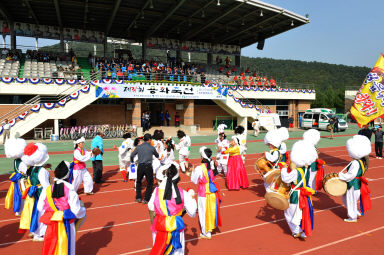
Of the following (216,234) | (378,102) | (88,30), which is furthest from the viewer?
(88,30)

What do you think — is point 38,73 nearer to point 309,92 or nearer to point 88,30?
point 88,30

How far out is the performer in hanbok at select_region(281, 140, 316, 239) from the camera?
16.2 feet

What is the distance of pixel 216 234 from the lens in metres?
5.54

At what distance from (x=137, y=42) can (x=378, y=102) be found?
1137 inches

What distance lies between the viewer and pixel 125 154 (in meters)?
9.42

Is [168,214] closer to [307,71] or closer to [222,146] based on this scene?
[222,146]

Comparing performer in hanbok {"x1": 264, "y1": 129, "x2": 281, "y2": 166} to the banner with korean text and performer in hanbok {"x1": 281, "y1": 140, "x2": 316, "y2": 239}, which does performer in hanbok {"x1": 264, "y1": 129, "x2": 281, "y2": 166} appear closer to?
performer in hanbok {"x1": 281, "y1": 140, "x2": 316, "y2": 239}

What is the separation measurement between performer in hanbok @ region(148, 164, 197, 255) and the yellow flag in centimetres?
933

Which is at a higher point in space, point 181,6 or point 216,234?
point 181,6

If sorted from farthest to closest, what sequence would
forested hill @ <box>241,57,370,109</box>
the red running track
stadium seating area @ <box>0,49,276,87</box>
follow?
forested hill @ <box>241,57,370,109</box>
stadium seating area @ <box>0,49,276,87</box>
the red running track

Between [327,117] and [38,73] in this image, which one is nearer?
[38,73]

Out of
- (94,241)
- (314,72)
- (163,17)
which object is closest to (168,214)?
(94,241)

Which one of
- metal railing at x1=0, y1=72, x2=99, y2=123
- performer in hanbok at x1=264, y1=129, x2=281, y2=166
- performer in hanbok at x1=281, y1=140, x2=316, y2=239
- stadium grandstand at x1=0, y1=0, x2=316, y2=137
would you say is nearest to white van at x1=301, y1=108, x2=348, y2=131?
stadium grandstand at x1=0, y1=0, x2=316, y2=137

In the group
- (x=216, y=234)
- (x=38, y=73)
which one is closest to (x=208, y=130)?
(x=38, y=73)
